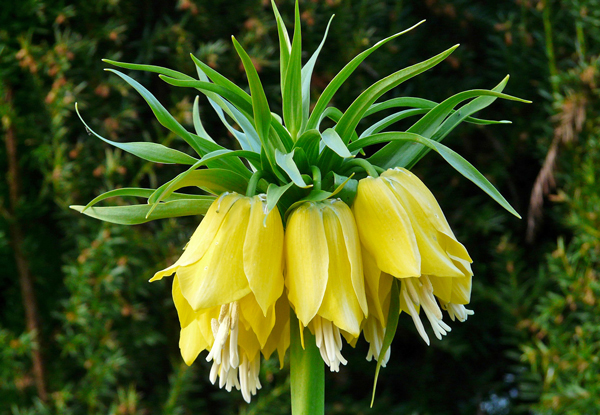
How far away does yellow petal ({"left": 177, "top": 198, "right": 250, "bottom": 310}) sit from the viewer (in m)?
0.38

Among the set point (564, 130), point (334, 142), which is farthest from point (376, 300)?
point (564, 130)

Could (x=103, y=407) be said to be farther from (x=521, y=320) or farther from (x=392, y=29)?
(x=392, y=29)

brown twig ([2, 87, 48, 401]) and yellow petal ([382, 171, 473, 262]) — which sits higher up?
yellow petal ([382, 171, 473, 262])

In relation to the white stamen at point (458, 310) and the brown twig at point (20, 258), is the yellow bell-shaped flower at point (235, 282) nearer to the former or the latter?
the white stamen at point (458, 310)

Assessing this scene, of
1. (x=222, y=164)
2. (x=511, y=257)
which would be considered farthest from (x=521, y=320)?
(x=222, y=164)

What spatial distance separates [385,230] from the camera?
1.27 feet

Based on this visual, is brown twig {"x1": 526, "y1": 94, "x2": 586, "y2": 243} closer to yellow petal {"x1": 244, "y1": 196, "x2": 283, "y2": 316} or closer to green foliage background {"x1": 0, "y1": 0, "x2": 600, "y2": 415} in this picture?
green foliage background {"x1": 0, "y1": 0, "x2": 600, "y2": 415}

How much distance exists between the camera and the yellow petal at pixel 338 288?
0.37 meters

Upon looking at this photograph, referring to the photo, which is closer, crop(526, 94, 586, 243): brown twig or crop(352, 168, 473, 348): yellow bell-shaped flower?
crop(352, 168, 473, 348): yellow bell-shaped flower

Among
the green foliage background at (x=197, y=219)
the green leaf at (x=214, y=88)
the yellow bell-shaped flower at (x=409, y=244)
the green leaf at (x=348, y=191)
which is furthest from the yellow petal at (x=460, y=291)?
the green foliage background at (x=197, y=219)

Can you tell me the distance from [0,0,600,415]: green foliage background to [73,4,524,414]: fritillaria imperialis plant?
729mm

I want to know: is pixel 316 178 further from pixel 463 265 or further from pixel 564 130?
pixel 564 130

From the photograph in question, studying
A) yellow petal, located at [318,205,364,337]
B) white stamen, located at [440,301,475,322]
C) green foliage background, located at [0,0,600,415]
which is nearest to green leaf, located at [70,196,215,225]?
yellow petal, located at [318,205,364,337]

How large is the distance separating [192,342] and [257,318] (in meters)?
0.08
